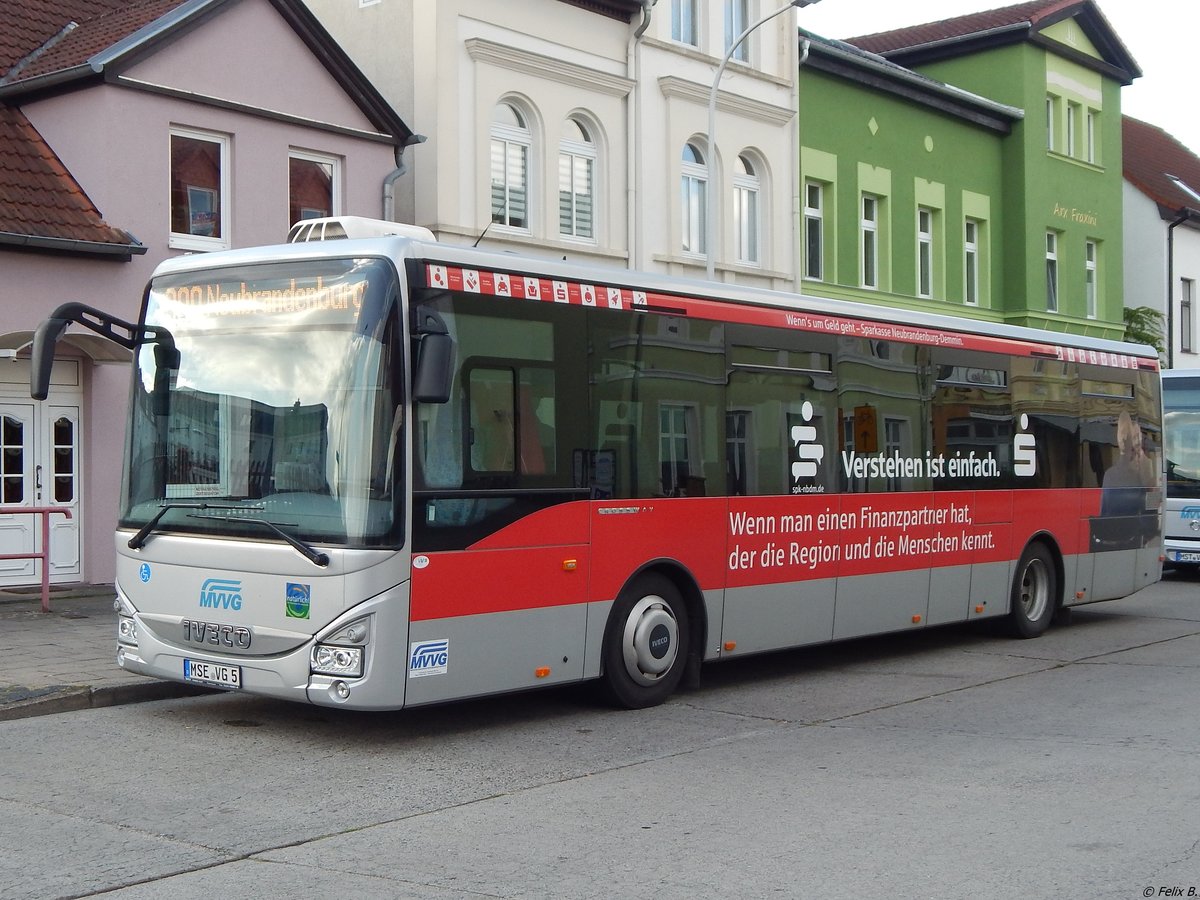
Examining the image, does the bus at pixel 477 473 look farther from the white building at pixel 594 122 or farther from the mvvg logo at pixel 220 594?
the white building at pixel 594 122

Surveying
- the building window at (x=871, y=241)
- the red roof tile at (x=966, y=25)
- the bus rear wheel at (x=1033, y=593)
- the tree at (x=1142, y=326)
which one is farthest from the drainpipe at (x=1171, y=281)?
the bus rear wheel at (x=1033, y=593)

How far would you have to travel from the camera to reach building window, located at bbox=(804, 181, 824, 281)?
27672 mm

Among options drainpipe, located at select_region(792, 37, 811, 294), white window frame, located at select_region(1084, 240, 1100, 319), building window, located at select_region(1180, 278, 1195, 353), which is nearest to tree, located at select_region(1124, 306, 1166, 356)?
building window, located at select_region(1180, 278, 1195, 353)

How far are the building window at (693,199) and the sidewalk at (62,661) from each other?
12.3 meters

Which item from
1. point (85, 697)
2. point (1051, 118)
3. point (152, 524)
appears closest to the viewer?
point (152, 524)

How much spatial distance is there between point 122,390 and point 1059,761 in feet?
38.7

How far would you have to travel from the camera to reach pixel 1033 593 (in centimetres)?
1467

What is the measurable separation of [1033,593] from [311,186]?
10043 millimetres

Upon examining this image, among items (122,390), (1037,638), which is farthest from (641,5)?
(1037,638)

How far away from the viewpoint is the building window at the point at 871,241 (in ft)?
96.8

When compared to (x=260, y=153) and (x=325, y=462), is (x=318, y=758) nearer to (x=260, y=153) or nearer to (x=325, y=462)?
(x=325, y=462)

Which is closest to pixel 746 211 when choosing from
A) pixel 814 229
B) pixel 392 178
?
pixel 814 229

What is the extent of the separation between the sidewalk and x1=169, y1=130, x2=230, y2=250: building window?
4.48m

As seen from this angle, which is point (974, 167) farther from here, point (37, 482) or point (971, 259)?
point (37, 482)
